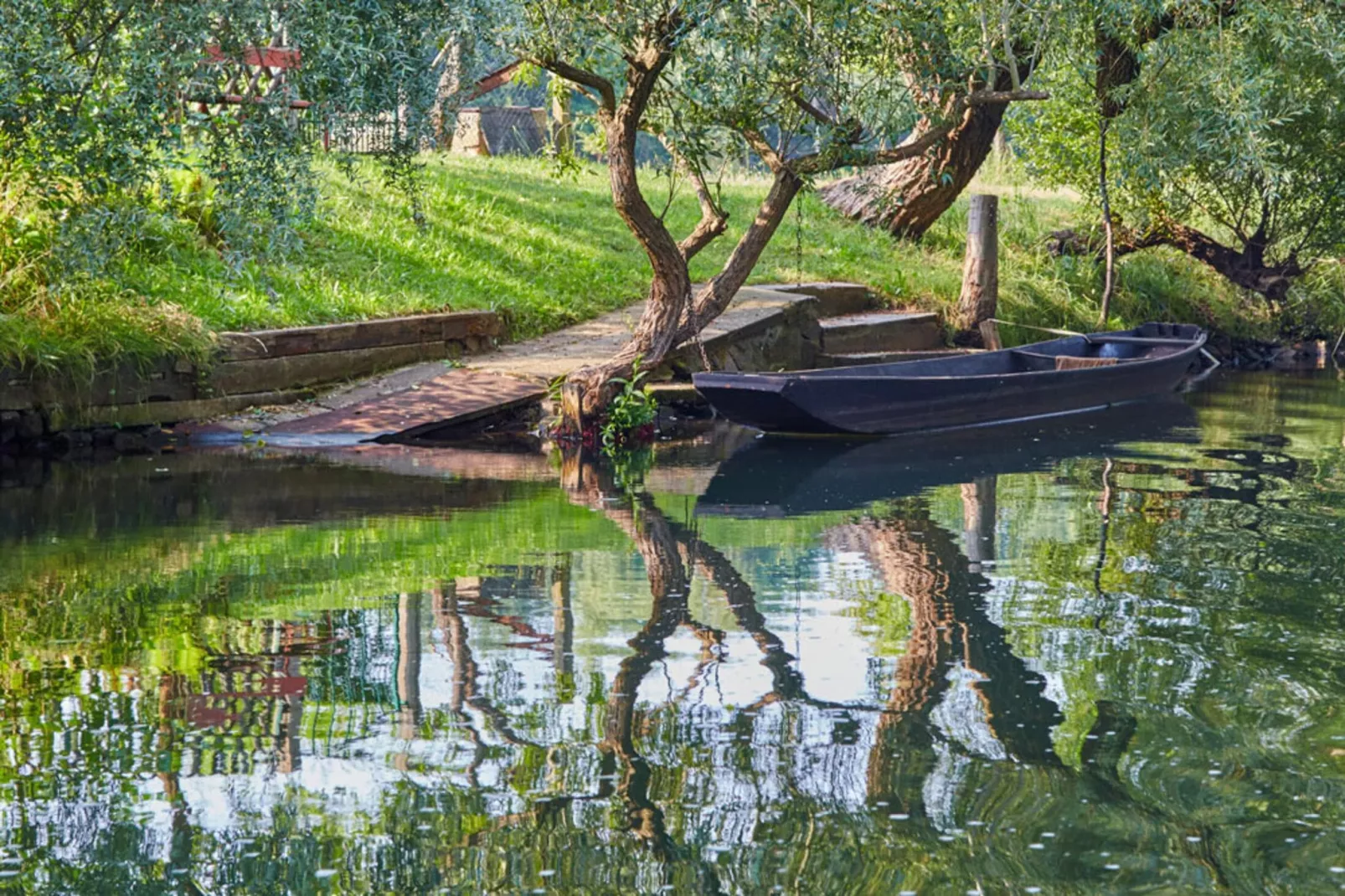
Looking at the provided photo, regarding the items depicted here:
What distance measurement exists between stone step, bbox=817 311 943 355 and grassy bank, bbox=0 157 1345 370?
0.67 m

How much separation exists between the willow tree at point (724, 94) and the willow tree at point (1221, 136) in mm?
2406

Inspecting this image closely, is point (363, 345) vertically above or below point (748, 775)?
above

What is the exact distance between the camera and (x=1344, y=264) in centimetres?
1973

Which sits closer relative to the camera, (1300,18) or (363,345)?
(363,345)

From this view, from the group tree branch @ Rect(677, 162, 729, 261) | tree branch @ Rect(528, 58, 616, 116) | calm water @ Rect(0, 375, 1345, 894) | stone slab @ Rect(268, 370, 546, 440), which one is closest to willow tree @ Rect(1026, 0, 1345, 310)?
tree branch @ Rect(677, 162, 729, 261)

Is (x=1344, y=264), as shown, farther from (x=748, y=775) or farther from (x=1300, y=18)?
(x=748, y=775)

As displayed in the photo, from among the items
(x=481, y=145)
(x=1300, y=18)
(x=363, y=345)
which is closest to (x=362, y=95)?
(x=363, y=345)

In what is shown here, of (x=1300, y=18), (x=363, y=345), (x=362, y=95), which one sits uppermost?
(x=1300, y=18)

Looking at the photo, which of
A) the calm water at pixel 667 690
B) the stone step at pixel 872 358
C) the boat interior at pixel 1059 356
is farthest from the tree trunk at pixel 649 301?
the stone step at pixel 872 358

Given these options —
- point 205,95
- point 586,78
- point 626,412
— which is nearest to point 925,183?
point 626,412

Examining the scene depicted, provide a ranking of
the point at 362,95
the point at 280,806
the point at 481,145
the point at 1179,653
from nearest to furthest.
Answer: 1. the point at 280,806
2. the point at 1179,653
3. the point at 362,95
4. the point at 481,145

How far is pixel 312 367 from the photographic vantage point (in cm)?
1261

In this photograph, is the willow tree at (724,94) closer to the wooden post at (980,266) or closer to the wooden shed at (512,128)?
the wooden post at (980,266)

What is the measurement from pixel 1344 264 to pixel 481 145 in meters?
13.0
